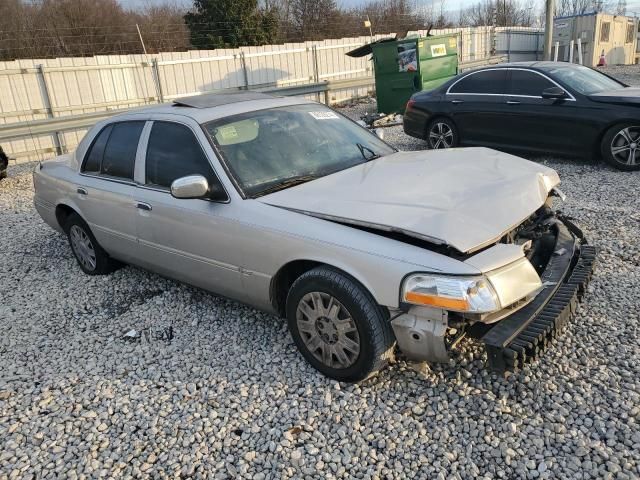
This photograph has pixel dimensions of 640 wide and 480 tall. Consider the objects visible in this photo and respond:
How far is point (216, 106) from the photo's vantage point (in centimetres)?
416

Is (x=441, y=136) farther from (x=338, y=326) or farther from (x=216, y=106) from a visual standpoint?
(x=338, y=326)

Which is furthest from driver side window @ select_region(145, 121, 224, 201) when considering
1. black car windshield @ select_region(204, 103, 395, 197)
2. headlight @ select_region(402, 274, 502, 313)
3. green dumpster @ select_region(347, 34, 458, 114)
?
green dumpster @ select_region(347, 34, 458, 114)

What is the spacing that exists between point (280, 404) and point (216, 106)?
2318 millimetres

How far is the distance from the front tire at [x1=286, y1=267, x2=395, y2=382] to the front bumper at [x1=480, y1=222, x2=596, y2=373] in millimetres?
576

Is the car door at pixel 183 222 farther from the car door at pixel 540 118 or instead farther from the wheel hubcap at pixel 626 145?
the wheel hubcap at pixel 626 145

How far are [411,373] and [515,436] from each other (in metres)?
0.73

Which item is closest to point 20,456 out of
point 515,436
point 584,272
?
point 515,436

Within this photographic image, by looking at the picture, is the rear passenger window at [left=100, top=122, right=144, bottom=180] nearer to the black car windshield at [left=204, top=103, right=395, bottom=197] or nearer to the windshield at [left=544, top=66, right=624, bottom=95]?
the black car windshield at [left=204, top=103, right=395, bottom=197]

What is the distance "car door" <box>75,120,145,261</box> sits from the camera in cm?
438

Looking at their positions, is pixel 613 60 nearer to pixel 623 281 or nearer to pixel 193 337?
pixel 623 281

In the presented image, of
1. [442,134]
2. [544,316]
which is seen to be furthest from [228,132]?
[442,134]

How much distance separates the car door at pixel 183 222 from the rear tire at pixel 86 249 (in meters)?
0.94

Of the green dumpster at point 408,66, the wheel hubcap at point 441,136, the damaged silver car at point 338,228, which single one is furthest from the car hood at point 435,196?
the green dumpster at point 408,66

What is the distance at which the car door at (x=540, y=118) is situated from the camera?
7.49 metres
